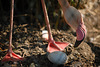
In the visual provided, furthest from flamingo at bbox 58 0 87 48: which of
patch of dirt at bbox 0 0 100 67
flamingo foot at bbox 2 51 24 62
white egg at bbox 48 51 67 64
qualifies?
flamingo foot at bbox 2 51 24 62

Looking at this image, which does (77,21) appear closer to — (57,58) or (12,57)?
(57,58)

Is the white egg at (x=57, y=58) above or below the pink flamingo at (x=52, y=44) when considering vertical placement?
below

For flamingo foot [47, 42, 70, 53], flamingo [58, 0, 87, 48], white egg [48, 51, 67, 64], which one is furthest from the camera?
flamingo foot [47, 42, 70, 53]

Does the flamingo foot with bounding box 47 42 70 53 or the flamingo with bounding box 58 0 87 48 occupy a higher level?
the flamingo with bounding box 58 0 87 48

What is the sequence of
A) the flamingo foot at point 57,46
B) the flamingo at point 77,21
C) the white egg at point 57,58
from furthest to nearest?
the flamingo foot at point 57,46
the white egg at point 57,58
the flamingo at point 77,21

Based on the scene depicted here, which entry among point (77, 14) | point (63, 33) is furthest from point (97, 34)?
point (77, 14)

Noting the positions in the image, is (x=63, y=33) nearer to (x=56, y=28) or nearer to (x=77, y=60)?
(x=56, y=28)

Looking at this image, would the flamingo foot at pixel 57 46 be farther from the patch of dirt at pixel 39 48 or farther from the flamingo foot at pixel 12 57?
the flamingo foot at pixel 12 57

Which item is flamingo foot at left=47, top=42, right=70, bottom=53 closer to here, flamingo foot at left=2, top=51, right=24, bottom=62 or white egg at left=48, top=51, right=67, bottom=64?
white egg at left=48, top=51, right=67, bottom=64

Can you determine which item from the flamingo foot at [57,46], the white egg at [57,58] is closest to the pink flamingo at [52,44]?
the flamingo foot at [57,46]

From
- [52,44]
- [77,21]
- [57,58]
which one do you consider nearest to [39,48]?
[52,44]

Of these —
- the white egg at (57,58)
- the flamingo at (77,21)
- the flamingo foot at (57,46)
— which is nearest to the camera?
the flamingo at (77,21)

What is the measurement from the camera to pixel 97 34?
1857 millimetres

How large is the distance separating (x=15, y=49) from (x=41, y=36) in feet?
1.03
